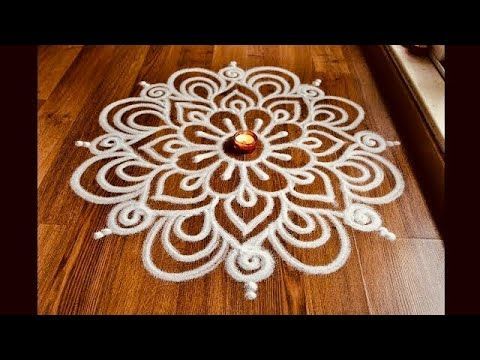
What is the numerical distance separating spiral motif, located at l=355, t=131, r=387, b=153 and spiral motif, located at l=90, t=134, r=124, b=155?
2.16 ft

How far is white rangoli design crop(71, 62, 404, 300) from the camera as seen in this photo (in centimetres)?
103

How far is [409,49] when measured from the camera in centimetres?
161

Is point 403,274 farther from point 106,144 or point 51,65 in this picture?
point 51,65

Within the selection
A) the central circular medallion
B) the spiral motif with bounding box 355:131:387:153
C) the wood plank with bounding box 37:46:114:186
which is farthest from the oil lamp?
the wood plank with bounding box 37:46:114:186

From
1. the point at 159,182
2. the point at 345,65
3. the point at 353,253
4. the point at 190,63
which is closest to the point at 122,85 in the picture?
the point at 190,63

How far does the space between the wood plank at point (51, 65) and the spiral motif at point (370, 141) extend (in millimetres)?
951

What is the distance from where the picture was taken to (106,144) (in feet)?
4.20

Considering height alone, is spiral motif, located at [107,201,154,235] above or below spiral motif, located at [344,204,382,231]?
above

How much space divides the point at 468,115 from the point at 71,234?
918mm

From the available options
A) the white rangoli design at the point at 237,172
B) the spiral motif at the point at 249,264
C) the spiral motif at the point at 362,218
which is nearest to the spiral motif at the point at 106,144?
the white rangoli design at the point at 237,172

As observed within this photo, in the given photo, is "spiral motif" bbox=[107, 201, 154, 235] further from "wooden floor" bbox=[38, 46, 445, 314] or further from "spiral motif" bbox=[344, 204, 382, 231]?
"spiral motif" bbox=[344, 204, 382, 231]

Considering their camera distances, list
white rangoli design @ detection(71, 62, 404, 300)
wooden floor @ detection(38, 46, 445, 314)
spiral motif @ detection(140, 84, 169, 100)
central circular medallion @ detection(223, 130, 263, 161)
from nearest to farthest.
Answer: wooden floor @ detection(38, 46, 445, 314) < white rangoli design @ detection(71, 62, 404, 300) < central circular medallion @ detection(223, 130, 263, 161) < spiral motif @ detection(140, 84, 169, 100)


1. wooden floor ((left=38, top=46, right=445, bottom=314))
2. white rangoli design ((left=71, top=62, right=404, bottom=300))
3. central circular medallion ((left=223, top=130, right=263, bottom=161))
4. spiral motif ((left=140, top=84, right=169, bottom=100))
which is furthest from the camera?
spiral motif ((left=140, top=84, right=169, bottom=100))
